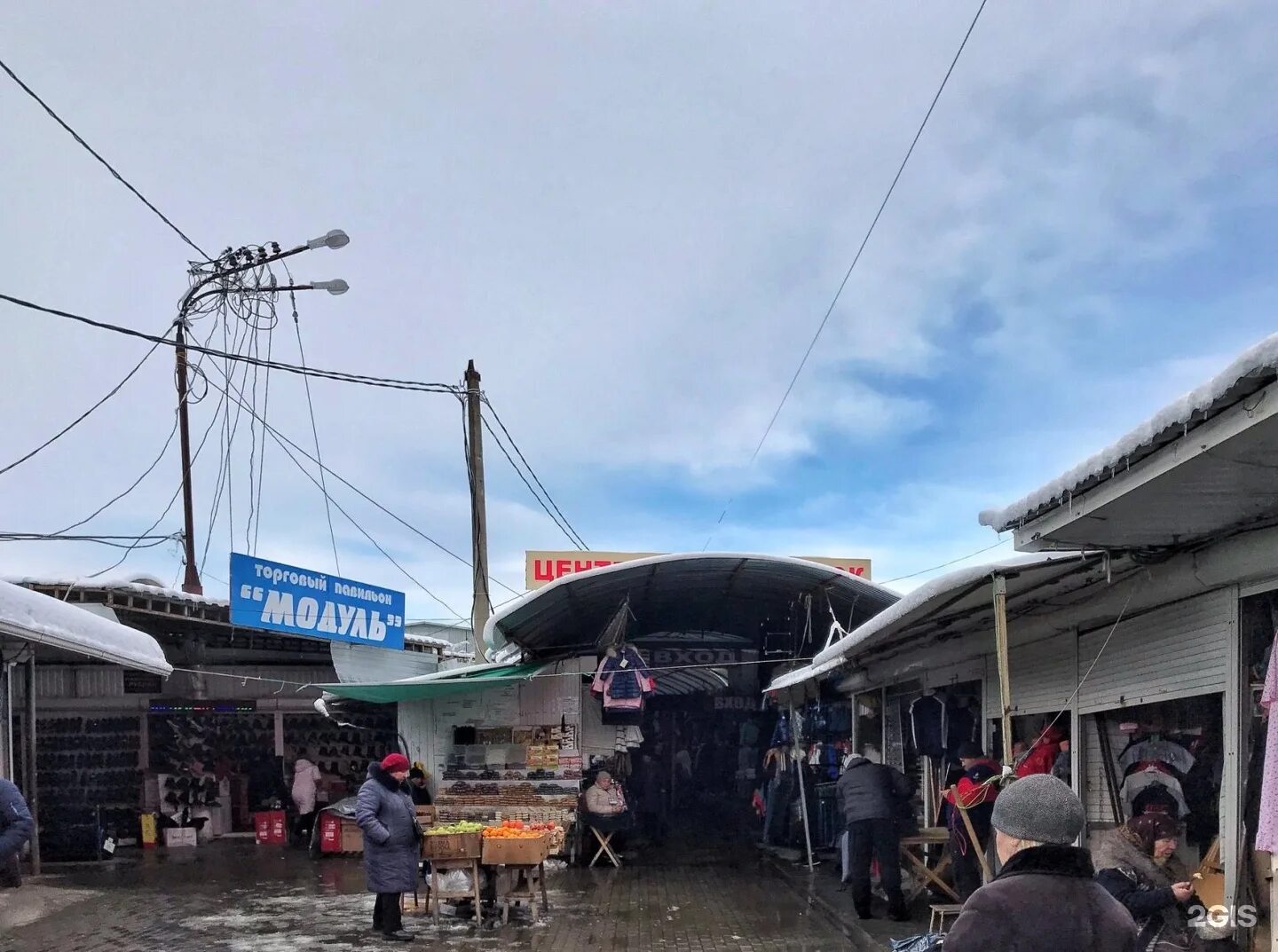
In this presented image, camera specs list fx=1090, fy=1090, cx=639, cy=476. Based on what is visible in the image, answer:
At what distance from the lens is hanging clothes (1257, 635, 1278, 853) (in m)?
5.09

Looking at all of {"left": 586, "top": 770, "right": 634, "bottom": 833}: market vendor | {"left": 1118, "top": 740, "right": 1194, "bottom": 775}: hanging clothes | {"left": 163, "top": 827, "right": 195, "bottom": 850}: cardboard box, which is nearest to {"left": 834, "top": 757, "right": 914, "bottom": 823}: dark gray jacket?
{"left": 1118, "top": 740, "right": 1194, "bottom": 775}: hanging clothes

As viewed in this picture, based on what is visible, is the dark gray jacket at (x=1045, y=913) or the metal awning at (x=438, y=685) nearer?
the dark gray jacket at (x=1045, y=913)

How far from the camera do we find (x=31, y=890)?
454 inches

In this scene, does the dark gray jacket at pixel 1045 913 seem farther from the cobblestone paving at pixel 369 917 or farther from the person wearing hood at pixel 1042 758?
the cobblestone paving at pixel 369 917

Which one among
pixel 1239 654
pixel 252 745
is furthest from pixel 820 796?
pixel 252 745

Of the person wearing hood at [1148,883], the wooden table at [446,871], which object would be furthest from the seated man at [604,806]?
the person wearing hood at [1148,883]

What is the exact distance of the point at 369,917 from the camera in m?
10.4

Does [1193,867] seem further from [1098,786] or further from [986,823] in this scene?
[986,823]

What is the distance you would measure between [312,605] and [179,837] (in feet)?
18.3

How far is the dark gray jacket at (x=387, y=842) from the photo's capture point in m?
9.08

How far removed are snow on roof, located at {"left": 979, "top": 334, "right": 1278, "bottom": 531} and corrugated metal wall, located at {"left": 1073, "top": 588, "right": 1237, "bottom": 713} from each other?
1246mm

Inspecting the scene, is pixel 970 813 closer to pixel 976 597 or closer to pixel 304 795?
pixel 976 597

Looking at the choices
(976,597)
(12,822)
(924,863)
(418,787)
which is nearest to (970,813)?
(924,863)

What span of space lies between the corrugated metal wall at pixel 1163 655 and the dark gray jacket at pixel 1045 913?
3.30 m
